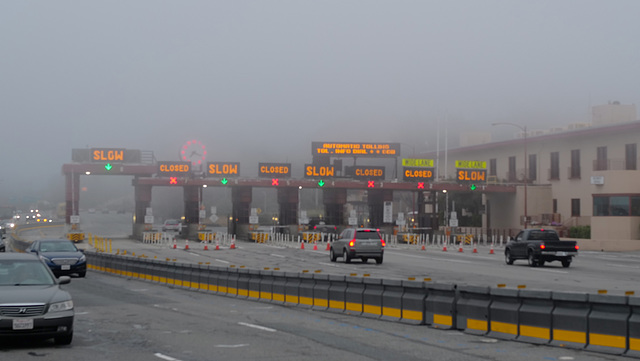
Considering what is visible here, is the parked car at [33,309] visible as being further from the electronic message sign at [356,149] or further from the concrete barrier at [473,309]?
the electronic message sign at [356,149]

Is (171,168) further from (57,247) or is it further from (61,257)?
(61,257)

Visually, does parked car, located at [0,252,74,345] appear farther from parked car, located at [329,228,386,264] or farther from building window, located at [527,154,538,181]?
building window, located at [527,154,538,181]

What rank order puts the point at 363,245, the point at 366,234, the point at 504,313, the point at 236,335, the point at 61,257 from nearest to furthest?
the point at 504,313
the point at 236,335
the point at 61,257
the point at 363,245
the point at 366,234

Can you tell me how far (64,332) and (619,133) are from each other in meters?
57.5

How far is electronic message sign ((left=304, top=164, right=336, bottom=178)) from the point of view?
229 feet

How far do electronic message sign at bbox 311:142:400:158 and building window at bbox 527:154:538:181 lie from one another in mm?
12762

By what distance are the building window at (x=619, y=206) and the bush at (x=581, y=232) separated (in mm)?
3455

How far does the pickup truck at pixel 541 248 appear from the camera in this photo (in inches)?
1345

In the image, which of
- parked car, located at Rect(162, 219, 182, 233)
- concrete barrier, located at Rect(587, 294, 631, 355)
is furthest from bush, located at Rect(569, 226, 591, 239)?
concrete barrier, located at Rect(587, 294, 631, 355)

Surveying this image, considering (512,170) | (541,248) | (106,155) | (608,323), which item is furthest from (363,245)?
(106,155)

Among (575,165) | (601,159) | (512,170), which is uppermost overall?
(601,159)

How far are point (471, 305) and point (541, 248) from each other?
70.2 feet

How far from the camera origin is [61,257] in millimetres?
29047

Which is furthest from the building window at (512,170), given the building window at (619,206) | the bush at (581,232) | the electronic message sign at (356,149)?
the building window at (619,206)
